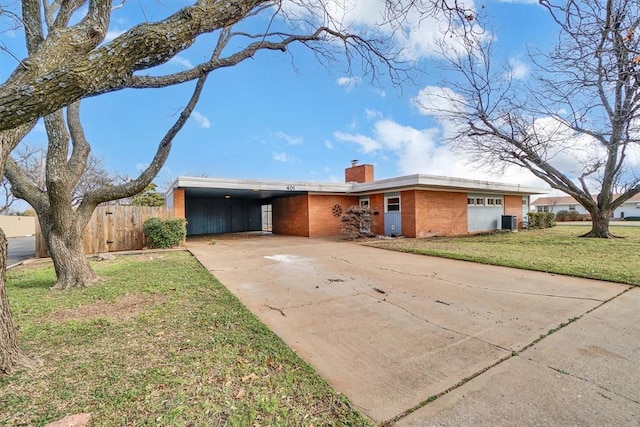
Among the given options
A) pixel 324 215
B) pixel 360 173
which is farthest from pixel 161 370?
pixel 360 173

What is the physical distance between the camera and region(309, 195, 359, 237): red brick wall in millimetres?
15445

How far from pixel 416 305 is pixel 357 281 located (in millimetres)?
1619

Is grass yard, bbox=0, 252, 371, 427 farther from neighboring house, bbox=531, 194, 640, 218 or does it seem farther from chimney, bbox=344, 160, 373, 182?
neighboring house, bbox=531, 194, 640, 218

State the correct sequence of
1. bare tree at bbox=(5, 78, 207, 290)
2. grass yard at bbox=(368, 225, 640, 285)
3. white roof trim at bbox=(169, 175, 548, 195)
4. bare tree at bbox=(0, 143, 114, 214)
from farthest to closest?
bare tree at bbox=(0, 143, 114, 214) < white roof trim at bbox=(169, 175, 548, 195) < grass yard at bbox=(368, 225, 640, 285) < bare tree at bbox=(5, 78, 207, 290)

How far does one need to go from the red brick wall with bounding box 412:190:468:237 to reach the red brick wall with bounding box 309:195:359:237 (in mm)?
3969

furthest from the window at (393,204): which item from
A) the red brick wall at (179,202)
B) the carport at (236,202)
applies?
the red brick wall at (179,202)

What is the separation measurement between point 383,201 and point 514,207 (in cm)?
989

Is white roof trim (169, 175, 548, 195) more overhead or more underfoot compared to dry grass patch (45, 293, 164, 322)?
more overhead

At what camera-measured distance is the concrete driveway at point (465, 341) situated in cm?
206

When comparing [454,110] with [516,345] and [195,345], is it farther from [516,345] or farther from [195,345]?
[195,345]

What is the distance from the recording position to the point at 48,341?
3.10 metres

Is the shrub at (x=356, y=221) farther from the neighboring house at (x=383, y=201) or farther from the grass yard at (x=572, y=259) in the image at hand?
the grass yard at (x=572, y=259)

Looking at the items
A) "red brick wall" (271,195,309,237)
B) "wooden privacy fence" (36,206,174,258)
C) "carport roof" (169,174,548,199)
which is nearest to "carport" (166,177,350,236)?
"carport roof" (169,174,548,199)

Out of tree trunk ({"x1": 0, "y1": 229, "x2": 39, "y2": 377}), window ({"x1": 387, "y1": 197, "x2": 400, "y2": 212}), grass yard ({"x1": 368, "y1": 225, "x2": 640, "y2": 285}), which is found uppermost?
window ({"x1": 387, "y1": 197, "x2": 400, "y2": 212})
